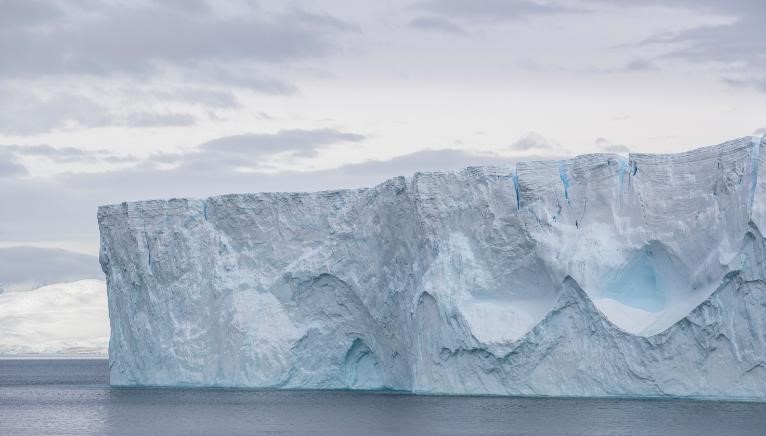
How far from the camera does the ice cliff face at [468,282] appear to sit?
89.1ft

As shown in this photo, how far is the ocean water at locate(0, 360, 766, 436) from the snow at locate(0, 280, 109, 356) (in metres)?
73.5

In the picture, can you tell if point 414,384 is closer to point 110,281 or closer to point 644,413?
point 644,413

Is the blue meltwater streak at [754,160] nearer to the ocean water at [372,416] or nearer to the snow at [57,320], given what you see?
the ocean water at [372,416]

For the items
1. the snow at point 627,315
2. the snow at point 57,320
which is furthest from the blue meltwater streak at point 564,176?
the snow at point 57,320

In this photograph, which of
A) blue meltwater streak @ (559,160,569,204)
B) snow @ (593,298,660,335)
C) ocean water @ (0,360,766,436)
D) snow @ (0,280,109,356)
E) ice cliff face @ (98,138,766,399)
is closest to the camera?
ocean water @ (0,360,766,436)

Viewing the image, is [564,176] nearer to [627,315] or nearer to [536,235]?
[536,235]

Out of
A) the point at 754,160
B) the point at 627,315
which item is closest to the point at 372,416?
the point at 627,315

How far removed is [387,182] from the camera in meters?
32.3

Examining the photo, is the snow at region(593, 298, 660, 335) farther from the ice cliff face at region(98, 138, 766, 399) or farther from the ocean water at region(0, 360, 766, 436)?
the ocean water at region(0, 360, 766, 436)

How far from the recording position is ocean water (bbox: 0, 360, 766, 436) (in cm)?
2459

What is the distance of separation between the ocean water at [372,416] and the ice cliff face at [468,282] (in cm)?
70

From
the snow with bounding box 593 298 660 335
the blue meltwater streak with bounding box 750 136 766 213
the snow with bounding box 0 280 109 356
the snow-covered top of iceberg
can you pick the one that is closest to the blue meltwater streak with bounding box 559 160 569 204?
the snow-covered top of iceberg

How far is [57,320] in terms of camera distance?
109938mm

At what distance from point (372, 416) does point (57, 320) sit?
87531 millimetres
